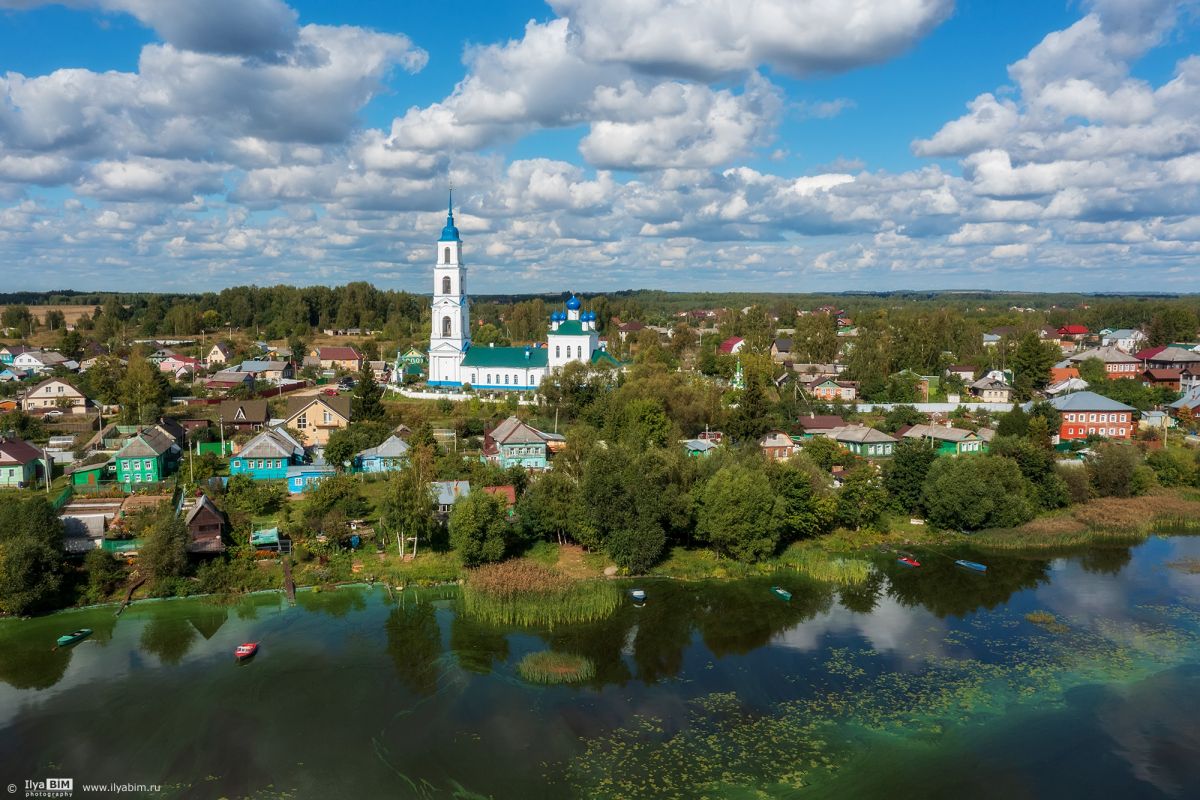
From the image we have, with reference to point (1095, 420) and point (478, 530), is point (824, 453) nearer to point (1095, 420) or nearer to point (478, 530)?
point (478, 530)

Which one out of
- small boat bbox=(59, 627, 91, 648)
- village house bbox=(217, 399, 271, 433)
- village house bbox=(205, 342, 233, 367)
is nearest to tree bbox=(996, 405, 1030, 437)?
village house bbox=(217, 399, 271, 433)

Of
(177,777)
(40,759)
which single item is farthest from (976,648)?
(40,759)

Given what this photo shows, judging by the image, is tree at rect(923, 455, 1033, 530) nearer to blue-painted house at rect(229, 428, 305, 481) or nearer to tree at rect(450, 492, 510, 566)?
tree at rect(450, 492, 510, 566)

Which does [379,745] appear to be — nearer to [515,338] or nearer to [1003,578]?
[1003,578]

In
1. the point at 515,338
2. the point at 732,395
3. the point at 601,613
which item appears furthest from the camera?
the point at 515,338

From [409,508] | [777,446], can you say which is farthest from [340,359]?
[409,508]

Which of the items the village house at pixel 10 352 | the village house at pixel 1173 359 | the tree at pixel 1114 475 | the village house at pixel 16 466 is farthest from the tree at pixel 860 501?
the village house at pixel 10 352
